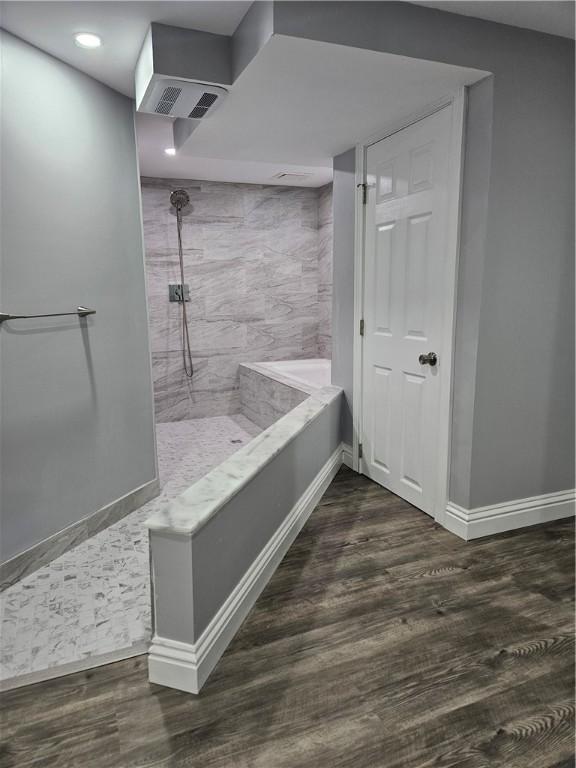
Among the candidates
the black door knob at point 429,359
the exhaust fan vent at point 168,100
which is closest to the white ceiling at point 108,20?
the exhaust fan vent at point 168,100

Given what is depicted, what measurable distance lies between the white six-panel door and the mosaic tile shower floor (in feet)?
4.46

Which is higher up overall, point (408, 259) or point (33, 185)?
point (33, 185)

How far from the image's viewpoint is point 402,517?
259 centimetres

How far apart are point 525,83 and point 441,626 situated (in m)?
2.11

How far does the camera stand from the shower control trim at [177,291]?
452 cm

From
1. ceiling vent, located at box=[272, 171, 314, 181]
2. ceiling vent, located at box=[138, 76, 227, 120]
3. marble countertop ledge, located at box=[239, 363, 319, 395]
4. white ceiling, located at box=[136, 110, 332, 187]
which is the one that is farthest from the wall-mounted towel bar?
ceiling vent, located at box=[272, 171, 314, 181]

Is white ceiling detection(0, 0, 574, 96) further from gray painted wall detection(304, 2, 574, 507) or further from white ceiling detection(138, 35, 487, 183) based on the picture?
white ceiling detection(138, 35, 487, 183)

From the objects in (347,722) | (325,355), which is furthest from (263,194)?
(347,722)

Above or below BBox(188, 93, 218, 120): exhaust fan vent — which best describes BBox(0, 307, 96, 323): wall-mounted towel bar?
below

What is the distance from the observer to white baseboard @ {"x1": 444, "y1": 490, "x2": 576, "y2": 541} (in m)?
2.36

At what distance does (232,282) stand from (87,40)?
2748 millimetres

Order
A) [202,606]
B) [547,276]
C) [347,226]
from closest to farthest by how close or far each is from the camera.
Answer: [202,606] < [547,276] < [347,226]

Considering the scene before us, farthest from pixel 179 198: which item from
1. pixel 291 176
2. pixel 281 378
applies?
pixel 281 378

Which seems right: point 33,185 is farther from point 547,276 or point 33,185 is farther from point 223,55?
point 547,276
